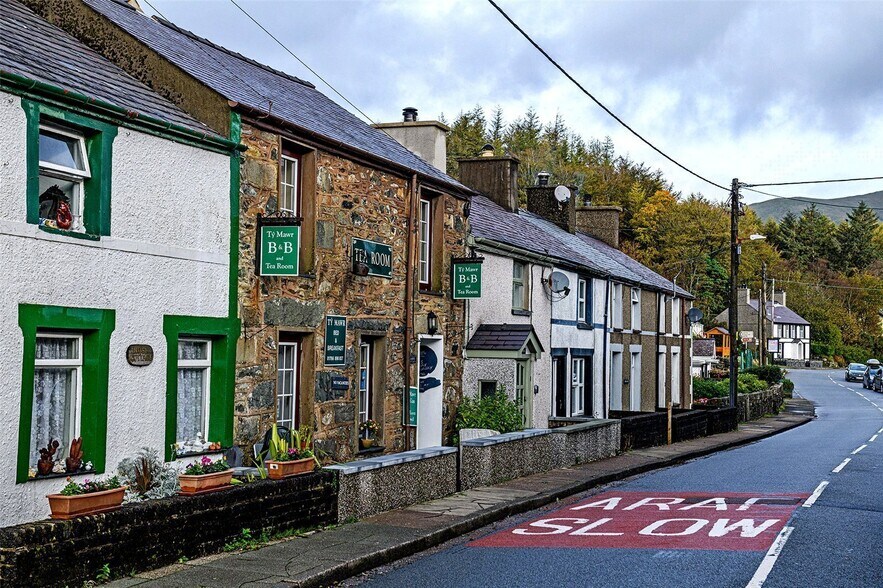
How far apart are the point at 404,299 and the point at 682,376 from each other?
27055 millimetres

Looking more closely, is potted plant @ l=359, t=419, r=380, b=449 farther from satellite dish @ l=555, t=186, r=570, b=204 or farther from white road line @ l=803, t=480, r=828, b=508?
satellite dish @ l=555, t=186, r=570, b=204

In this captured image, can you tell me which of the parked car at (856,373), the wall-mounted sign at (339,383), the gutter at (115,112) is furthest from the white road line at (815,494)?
the parked car at (856,373)

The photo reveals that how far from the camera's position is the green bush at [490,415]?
64.6ft

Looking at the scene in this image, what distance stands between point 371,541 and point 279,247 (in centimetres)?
435

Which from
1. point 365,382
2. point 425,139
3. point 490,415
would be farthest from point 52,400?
point 425,139

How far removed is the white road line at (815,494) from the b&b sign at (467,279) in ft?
23.0

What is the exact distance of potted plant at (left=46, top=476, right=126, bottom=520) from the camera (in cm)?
855

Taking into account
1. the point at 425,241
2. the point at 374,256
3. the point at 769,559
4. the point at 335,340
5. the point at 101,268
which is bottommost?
the point at 769,559

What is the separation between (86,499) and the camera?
342 inches

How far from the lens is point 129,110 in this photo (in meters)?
11.5

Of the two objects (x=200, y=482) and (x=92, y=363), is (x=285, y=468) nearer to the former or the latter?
(x=200, y=482)

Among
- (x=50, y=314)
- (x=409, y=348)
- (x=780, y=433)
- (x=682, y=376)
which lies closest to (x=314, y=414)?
(x=409, y=348)

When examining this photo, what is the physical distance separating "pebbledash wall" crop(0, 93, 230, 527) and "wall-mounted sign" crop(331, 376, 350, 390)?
9.56 ft

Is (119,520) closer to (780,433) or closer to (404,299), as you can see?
(404,299)
